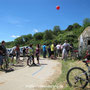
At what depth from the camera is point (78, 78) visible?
171 inches

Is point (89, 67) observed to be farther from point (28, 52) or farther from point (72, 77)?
point (28, 52)

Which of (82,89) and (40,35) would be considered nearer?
(82,89)

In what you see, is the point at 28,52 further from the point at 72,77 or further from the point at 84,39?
the point at 84,39

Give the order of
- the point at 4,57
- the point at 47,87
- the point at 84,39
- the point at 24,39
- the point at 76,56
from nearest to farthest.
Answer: the point at 47,87 < the point at 4,57 < the point at 76,56 < the point at 84,39 < the point at 24,39

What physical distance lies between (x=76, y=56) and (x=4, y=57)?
7.43 m

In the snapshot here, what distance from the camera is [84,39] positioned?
14.6m

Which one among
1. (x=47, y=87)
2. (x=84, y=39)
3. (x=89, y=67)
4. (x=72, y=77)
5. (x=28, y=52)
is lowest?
(x=47, y=87)

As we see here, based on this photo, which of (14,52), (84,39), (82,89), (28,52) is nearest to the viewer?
(82,89)

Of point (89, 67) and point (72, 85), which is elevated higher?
point (89, 67)

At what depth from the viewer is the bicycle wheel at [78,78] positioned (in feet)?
14.0

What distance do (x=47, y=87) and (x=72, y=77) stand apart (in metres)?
1.07

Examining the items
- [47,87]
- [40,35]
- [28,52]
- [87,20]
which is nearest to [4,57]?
[28,52]

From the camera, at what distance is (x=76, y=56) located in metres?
12.2

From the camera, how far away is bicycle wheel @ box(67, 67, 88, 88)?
168 inches
